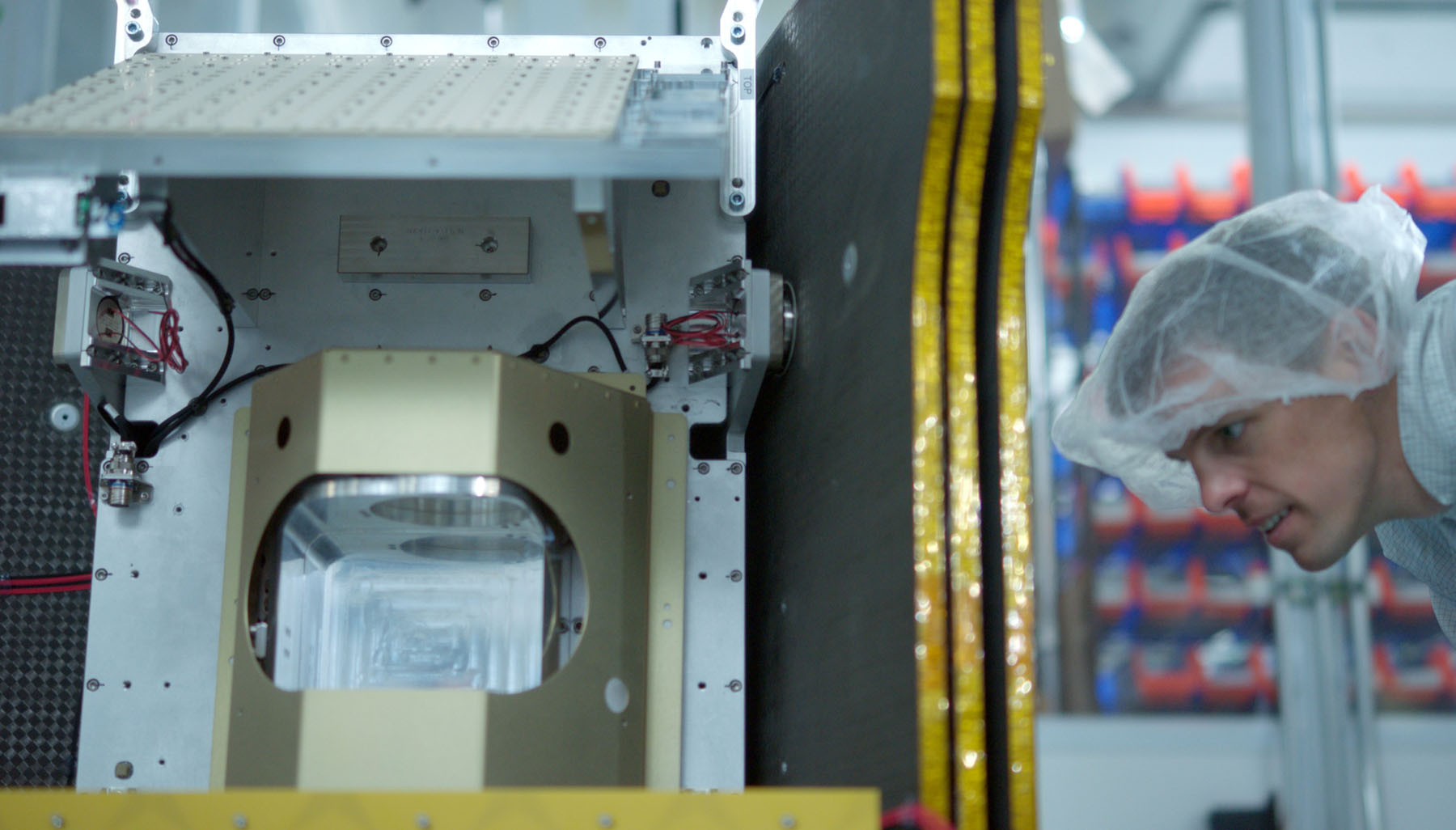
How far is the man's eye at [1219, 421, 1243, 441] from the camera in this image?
55.3 inches

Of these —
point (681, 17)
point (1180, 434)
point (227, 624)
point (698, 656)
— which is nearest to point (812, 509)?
point (698, 656)

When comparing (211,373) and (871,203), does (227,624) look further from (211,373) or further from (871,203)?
(871,203)

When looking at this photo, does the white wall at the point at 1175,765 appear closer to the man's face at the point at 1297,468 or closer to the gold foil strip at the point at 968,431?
the man's face at the point at 1297,468

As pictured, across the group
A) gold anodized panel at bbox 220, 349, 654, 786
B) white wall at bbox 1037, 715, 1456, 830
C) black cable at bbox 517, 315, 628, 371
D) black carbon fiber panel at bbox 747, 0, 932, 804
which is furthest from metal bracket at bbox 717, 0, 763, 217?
white wall at bbox 1037, 715, 1456, 830

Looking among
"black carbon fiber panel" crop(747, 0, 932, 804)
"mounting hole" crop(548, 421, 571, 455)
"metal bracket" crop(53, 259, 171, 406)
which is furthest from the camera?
"metal bracket" crop(53, 259, 171, 406)

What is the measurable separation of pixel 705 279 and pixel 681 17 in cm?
172

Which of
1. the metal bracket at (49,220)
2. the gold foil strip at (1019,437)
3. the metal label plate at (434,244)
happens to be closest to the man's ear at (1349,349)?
the gold foil strip at (1019,437)

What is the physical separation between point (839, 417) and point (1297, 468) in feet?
1.96

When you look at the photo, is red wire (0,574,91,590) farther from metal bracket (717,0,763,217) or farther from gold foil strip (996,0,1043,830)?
gold foil strip (996,0,1043,830)

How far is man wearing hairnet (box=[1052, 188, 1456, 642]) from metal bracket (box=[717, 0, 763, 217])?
1.67 ft

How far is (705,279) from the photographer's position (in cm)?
146

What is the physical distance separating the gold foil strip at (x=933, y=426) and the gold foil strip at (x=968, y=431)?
10mm

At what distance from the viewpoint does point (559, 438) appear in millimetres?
1280

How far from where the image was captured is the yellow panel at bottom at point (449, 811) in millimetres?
876
